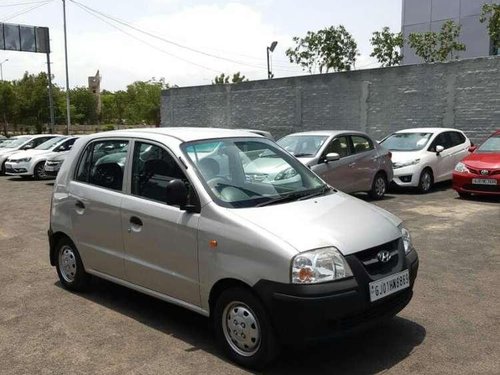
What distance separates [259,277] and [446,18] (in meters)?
34.7

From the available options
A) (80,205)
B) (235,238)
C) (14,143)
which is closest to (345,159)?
(80,205)

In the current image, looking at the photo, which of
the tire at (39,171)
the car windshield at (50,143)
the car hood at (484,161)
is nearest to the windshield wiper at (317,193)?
the car hood at (484,161)

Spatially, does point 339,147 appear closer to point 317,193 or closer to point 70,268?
point 317,193

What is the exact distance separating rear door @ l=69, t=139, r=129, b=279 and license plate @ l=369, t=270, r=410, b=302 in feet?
7.37

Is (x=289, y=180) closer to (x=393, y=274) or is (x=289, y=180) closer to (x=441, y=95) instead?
(x=393, y=274)

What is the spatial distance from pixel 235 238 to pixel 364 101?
16.4 m

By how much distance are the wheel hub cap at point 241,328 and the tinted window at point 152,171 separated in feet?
3.62

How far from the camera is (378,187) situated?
1154 cm

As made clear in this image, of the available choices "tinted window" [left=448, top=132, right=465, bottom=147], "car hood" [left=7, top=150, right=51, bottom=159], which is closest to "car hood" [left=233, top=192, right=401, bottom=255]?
"tinted window" [left=448, top=132, right=465, bottom=147]

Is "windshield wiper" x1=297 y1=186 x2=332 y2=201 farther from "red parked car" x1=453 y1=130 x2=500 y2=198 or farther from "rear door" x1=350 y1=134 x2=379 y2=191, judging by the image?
"red parked car" x1=453 y1=130 x2=500 y2=198

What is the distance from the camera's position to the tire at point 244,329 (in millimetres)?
3566

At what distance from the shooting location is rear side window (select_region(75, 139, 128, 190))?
4.86 metres

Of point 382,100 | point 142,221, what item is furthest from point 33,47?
point 142,221

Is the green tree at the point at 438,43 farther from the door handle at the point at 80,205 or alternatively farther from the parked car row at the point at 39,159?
the door handle at the point at 80,205
